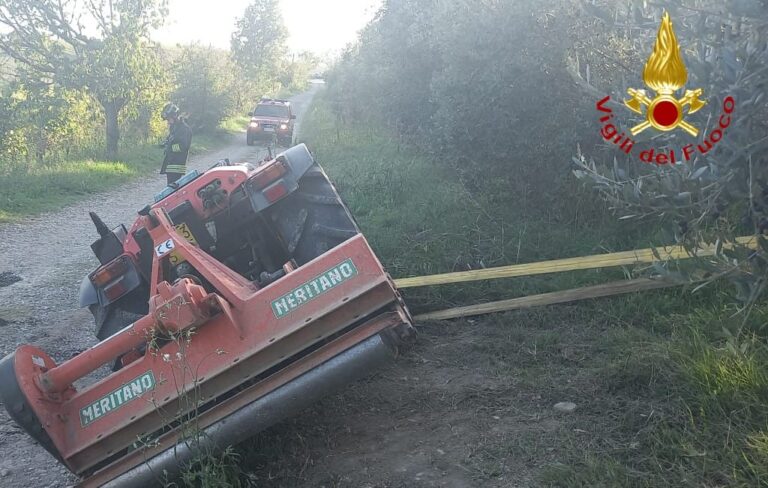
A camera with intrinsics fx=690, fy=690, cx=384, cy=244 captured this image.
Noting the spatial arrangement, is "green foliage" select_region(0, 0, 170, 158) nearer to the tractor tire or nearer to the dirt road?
the dirt road

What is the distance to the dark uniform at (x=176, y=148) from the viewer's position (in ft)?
31.7

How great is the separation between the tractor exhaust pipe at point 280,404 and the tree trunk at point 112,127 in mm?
16843

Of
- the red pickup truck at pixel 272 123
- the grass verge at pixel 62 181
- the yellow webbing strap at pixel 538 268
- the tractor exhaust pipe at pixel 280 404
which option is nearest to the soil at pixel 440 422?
the tractor exhaust pipe at pixel 280 404

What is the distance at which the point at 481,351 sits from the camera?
4.68 meters

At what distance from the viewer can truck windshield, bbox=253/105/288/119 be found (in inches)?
971

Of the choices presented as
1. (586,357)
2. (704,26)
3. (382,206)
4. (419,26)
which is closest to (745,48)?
(704,26)

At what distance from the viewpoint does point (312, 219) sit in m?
5.18

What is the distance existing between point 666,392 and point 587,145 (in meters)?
3.23

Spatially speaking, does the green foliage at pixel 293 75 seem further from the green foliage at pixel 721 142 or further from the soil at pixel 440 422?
the green foliage at pixel 721 142

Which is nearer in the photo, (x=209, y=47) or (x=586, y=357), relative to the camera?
(x=586, y=357)

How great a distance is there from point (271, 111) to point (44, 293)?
18.3 metres

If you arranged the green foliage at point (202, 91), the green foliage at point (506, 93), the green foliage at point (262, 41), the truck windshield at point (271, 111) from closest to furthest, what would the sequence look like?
the green foliage at point (506, 93) < the truck windshield at point (271, 111) < the green foliage at point (202, 91) < the green foliage at point (262, 41)

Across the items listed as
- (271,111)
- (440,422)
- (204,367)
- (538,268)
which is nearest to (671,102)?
(440,422)

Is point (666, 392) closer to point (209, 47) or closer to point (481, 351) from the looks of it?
point (481, 351)
